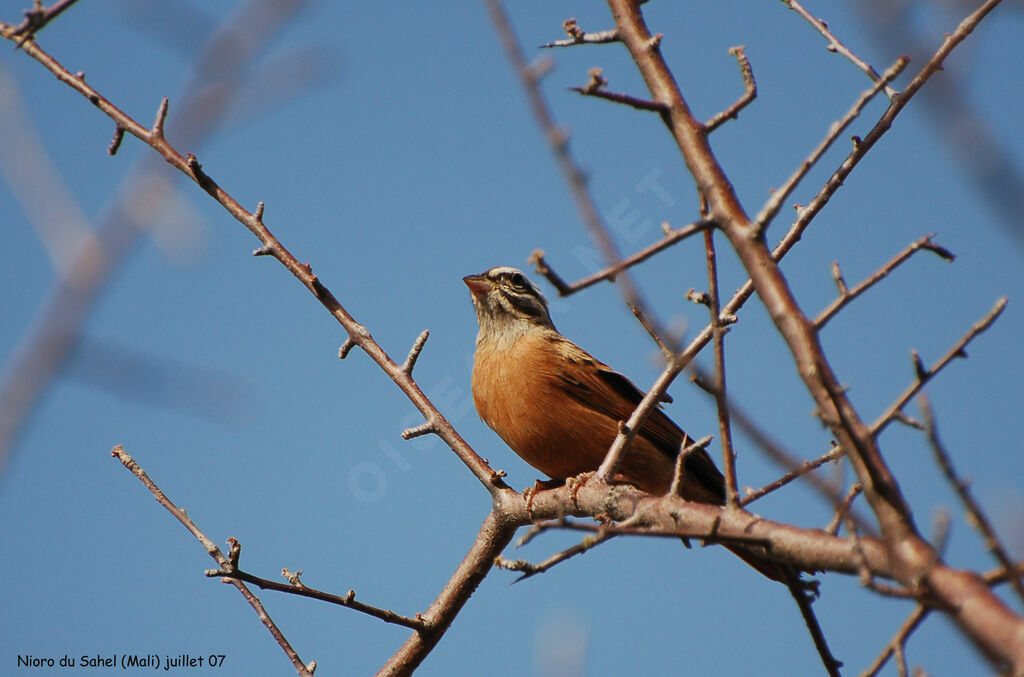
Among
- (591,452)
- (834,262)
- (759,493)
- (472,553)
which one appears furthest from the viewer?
(591,452)

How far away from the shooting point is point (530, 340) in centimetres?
876

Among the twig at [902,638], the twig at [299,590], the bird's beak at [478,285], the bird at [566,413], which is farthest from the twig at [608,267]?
the bird's beak at [478,285]

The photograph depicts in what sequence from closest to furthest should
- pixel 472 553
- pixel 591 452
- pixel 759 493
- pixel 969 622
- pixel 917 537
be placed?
pixel 969 622
pixel 917 537
pixel 759 493
pixel 472 553
pixel 591 452

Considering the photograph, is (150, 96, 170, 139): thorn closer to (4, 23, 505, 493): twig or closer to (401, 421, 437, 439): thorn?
(4, 23, 505, 493): twig

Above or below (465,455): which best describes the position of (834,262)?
above

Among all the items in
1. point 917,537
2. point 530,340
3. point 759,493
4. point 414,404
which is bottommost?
point 917,537

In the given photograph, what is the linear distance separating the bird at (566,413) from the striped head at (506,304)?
0.02 meters

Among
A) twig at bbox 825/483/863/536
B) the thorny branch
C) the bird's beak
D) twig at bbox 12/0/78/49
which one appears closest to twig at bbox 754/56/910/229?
the thorny branch

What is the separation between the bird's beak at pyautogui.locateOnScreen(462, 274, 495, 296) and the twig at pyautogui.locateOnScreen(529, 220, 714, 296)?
6711 millimetres

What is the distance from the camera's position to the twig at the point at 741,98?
10.4 ft

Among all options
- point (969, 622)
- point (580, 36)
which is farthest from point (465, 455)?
point (969, 622)

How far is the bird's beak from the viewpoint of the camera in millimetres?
9625

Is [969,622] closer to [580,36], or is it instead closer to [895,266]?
[895,266]

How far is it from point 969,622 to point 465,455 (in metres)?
3.63
